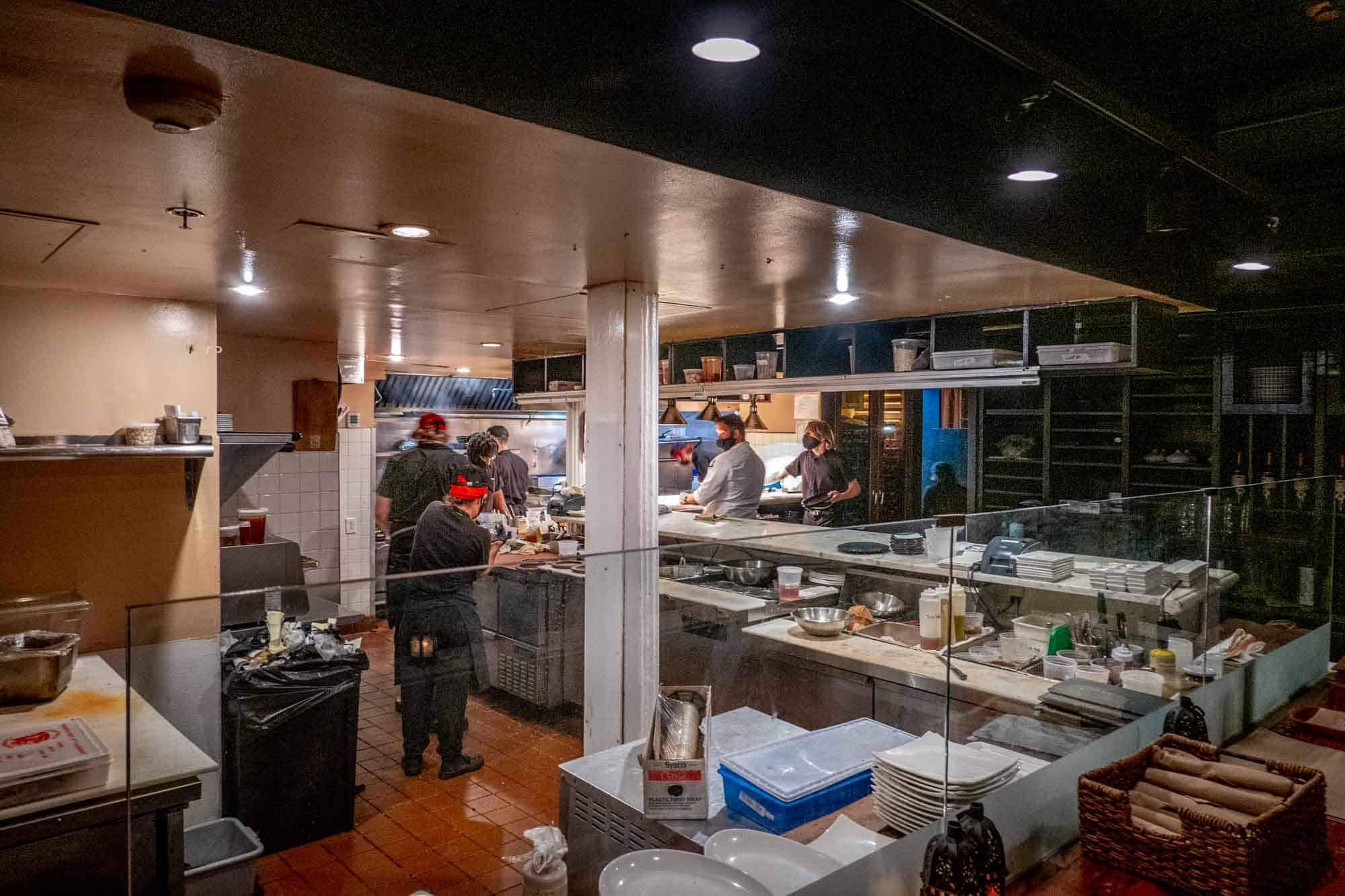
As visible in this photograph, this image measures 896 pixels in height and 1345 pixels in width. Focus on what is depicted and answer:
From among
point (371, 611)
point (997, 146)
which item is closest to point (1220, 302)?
point (997, 146)

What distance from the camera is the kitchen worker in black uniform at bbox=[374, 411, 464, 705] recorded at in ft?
19.2

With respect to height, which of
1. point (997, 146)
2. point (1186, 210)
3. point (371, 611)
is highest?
point (997, 146)

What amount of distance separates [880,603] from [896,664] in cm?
57

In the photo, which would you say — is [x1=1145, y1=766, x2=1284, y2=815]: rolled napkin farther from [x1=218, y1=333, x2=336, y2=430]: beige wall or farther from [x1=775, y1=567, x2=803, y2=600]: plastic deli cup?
[x1=218, y1=333, x2=336, y2=430]: beige wall

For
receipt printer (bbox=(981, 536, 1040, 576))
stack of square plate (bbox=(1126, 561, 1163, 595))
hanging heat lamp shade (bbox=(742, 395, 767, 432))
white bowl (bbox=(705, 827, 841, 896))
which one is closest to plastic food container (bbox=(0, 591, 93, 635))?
white bowl (bbox=(705, 827, 841, 896))

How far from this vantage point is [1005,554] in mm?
2293

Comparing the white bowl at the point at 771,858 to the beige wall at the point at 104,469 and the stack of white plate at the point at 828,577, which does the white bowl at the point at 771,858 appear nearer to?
the stack of white plate at the point at 828,577

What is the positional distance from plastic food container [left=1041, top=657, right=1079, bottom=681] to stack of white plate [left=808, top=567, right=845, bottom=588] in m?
0.93

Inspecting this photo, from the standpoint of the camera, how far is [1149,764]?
207 centimetres

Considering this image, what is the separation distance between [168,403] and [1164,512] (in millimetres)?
4324

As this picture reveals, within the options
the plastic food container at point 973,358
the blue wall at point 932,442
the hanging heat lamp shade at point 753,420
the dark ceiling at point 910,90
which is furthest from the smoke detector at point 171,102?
the blue wall at point 932,442

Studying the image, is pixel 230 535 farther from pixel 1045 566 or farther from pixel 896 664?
pixel 1045 566

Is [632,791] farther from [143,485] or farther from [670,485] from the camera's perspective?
[670,485]

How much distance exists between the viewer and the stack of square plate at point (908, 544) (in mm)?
2411
